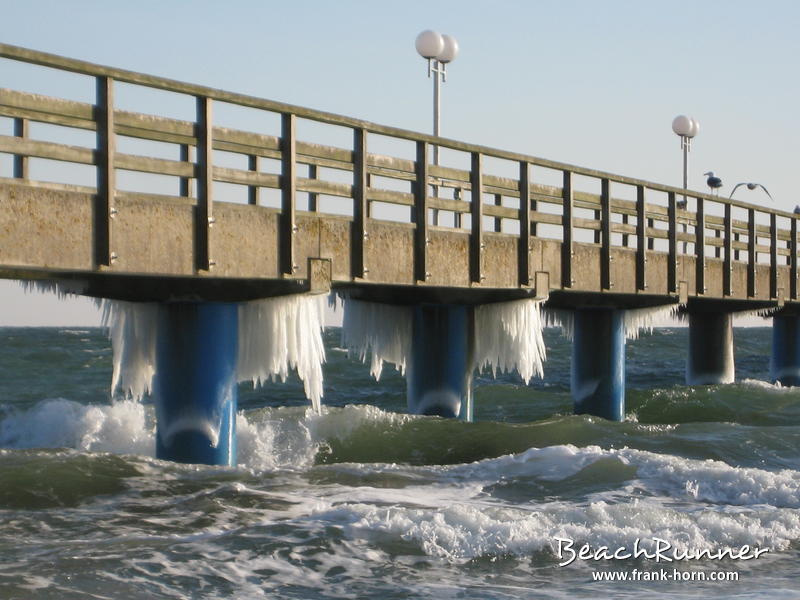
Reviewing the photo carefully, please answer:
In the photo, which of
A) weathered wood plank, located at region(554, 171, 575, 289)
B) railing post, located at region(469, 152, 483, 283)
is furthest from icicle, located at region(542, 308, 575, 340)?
railing post, located at region(469, 152, 483, 283)

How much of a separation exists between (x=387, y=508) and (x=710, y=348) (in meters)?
17.4

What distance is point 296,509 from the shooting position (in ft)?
36.8

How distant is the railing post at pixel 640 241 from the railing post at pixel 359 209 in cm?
718

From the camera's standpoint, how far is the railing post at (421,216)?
49.5 ft

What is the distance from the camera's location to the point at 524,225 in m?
17.2

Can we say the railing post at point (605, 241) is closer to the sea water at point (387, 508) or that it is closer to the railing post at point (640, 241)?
the railing post at point (640, 241)

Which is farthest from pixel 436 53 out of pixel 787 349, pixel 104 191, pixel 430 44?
pixel 787 349

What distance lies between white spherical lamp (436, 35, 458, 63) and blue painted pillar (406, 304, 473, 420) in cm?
400

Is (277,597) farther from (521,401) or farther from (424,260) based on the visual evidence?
(521,401)

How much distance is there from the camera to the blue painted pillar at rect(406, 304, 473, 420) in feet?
58.3

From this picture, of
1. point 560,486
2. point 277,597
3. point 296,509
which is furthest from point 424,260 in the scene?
point 277,597

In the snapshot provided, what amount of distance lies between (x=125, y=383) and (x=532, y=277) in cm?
580

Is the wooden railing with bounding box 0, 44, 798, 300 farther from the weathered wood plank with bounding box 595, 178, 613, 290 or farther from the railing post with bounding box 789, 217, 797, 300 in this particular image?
the railing post with bounding box 789, 217, 797, 300

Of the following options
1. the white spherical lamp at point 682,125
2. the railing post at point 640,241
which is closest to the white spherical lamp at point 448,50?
the railing post at point 640,241
